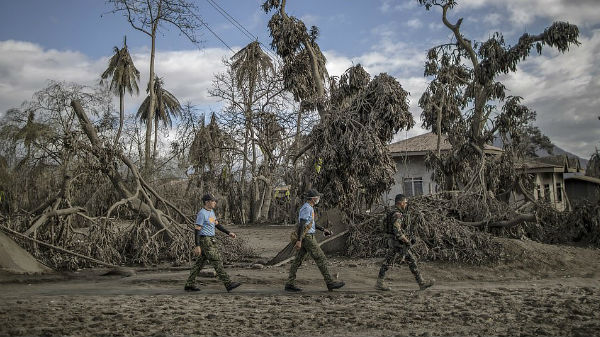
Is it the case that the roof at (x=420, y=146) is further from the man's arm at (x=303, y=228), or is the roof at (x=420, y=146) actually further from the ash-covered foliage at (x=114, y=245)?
the man's arm at (x=303, y=228)

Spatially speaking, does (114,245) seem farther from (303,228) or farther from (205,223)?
(303,228)

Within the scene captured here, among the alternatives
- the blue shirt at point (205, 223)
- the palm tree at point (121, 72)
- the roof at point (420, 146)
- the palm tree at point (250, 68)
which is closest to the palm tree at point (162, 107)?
the palm tree at point (121, 72)

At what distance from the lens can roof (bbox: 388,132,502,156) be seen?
25562mm

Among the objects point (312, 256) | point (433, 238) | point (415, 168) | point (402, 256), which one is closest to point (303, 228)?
point (312, 256)

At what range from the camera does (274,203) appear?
2866cm

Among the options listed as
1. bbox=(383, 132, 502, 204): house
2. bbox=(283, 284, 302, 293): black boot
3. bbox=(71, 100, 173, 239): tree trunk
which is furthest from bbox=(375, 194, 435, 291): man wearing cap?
bbox=(383, 132, 502, 204): house

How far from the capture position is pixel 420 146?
26.8 m

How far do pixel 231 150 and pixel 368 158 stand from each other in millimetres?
15216

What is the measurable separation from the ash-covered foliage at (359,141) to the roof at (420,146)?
13.1m

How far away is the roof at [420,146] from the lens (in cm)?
2556

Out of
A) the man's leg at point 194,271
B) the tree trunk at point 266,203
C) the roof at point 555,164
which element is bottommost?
the man's leg at point 194,271

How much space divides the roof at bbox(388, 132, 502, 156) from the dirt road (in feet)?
47.0

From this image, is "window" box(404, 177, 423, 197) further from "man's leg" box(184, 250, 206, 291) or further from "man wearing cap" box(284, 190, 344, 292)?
"man's leg" box(184, 250, 206, 291)

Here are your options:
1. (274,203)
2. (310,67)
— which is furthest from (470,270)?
(274,203)
